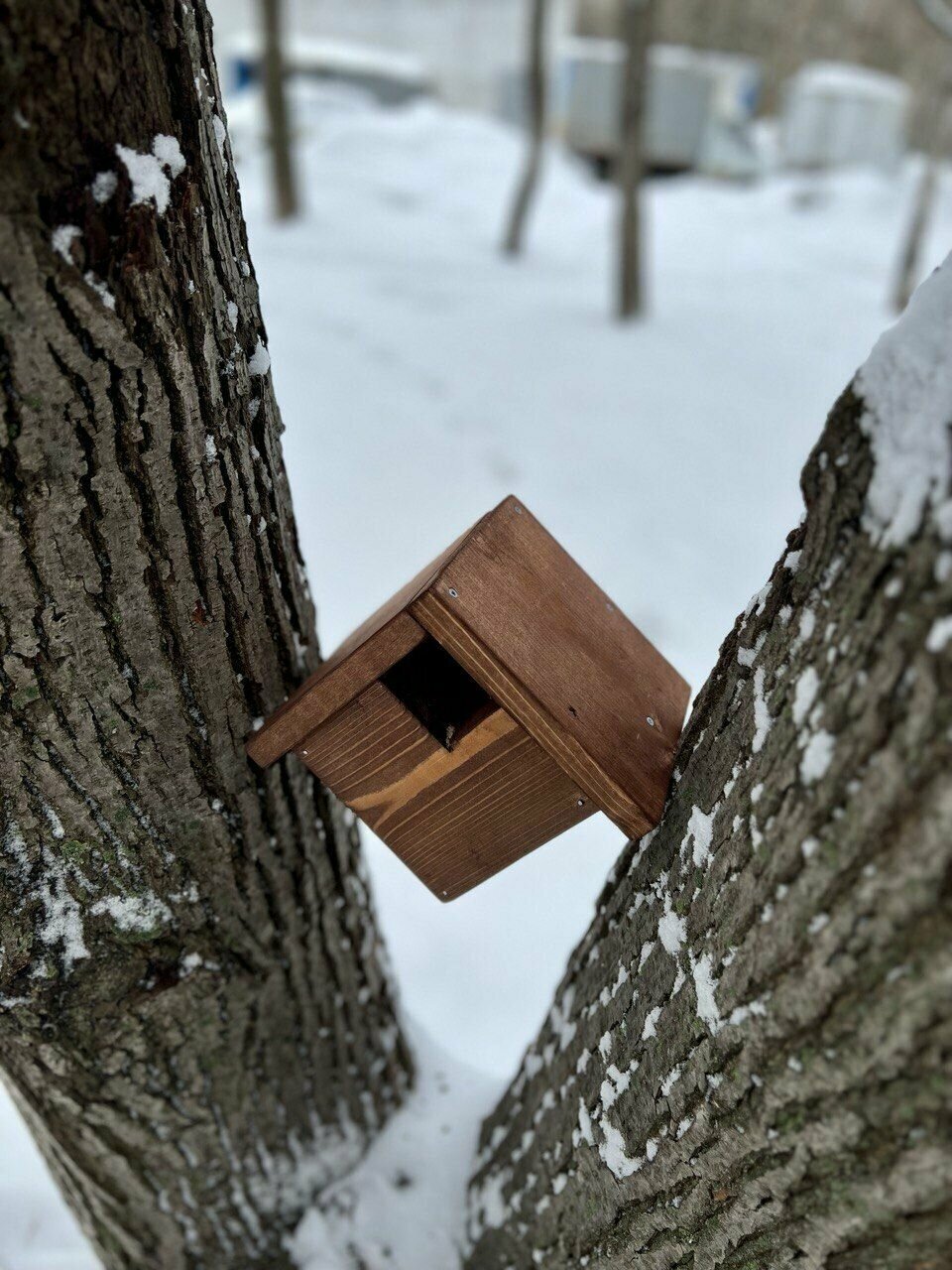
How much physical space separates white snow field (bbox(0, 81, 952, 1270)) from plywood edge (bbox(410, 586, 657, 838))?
1.01 metres

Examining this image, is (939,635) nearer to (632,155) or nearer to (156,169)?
(156,169)

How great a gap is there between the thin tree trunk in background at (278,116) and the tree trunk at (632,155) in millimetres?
2396

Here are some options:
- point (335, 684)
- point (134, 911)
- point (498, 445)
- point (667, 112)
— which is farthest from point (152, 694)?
point (667, 112)

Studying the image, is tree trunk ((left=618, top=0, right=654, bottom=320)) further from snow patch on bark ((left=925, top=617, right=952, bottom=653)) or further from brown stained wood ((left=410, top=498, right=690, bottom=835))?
snow patch on bark ((left=925, top=617, right=952, bottom=653))

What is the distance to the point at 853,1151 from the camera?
0.88 m

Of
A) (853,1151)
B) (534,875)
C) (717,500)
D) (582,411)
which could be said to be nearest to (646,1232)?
(853,1151)

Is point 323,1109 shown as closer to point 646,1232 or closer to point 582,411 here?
point 646,1232

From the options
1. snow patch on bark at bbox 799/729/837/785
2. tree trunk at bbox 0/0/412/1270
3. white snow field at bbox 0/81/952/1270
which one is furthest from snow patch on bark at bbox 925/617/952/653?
white snow field at bbox 0/81/952/1270

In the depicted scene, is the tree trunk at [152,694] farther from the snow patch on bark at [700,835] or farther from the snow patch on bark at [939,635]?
the snow patch on bark at [939,635]

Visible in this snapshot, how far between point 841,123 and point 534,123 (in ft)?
26.1

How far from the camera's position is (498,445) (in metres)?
5.25

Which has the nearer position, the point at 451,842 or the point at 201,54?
the point at 201,54

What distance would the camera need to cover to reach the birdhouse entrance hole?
127 centimetres

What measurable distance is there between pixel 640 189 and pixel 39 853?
654cm
